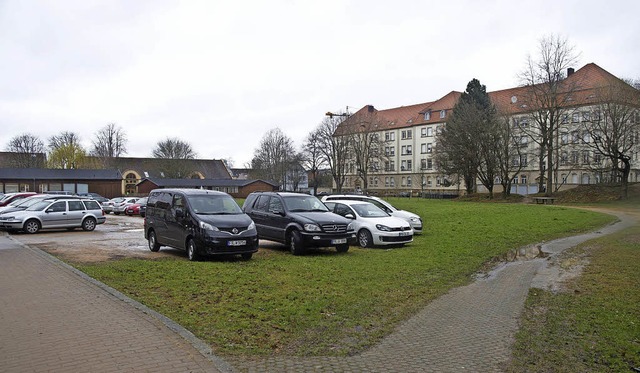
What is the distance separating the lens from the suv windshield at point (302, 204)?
14.6 m

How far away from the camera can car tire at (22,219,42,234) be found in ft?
66.9

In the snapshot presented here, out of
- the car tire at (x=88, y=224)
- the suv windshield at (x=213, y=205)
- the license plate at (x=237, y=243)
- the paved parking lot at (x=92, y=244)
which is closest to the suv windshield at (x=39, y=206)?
the paved parking lot at (x=92, y=244)

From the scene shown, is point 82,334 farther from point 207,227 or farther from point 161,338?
point 207,227

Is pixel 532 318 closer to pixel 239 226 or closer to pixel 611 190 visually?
pixel 239 226

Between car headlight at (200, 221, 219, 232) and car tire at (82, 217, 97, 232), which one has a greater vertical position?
car headlight at (200, 221, 219, 232)

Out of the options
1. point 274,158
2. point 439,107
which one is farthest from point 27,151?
point 439,107

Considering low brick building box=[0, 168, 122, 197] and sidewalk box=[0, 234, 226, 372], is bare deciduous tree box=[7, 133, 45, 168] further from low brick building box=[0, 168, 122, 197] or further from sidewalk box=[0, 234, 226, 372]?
sidewalk box=[0, 234, 226, 372]

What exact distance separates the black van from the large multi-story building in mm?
45070

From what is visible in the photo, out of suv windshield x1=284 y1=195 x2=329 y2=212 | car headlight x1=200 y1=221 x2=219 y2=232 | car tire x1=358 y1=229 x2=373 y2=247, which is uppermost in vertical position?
suv windshield x1=284 y1=195 x2=329 y2=212

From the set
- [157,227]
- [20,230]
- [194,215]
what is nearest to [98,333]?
[194,215]

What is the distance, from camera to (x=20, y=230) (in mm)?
20578

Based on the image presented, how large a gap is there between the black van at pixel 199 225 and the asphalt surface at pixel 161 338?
3423 millimetres

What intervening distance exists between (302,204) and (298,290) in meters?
6.40

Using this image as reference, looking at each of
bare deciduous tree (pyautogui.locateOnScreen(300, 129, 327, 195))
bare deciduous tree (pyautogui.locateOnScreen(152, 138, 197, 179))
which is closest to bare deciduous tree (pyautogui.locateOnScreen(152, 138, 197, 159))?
bare deciduous tree (pyautogui.locateOnScreen(152, 138, 197, 179))
